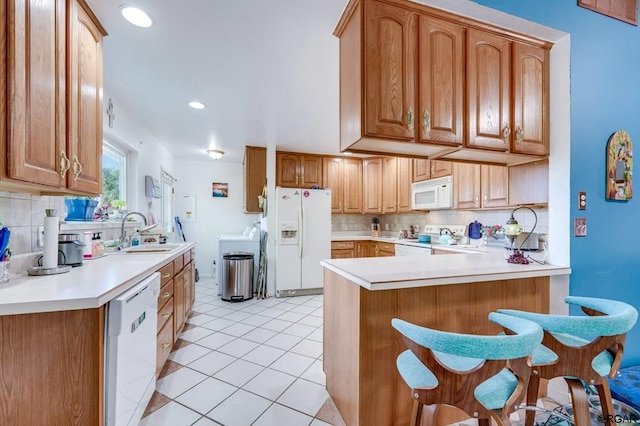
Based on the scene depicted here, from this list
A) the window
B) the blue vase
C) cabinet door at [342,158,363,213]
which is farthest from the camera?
cabinet door at [342,158,363,213]

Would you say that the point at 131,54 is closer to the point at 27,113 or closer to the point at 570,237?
the point at 27,113

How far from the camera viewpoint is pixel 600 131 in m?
1.85

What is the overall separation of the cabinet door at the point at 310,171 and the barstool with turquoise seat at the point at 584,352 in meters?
3.92

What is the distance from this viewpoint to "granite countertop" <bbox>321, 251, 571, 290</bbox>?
133 cm

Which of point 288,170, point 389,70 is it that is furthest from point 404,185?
point 389,70

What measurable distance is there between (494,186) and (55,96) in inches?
136

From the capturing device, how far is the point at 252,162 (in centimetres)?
460

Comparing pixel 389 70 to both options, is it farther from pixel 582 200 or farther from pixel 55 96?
pixel 55 96

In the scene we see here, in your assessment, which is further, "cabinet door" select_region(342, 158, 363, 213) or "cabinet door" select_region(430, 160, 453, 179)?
"cabinet door" select_region(342, 158, 363, 213)

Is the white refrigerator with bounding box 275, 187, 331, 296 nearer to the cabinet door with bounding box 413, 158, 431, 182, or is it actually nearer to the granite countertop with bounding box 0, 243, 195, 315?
the cabinet door with bounding box 413, 158, 431, 182

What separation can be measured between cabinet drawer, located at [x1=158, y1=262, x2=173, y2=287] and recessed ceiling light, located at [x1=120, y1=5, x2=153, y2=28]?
1633 mm

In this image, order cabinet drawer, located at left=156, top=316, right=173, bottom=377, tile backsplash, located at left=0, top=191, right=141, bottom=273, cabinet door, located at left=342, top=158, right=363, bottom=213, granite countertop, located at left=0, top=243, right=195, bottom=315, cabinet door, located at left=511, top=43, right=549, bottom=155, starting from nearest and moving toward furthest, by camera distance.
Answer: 1. granite countertop, located at left=0, top=243, right=195, bottom=315
2. tile backsplash, located at left=0, top=191, right=141, bottom=273
3. cabinet door, located at left=511, top=43, right=549, bottom=155
4. cabinet drawer, located at left=156, top=316, right=173, bottom=377
5. cabinet door, located at left=342, top=158, right=363, bottom=213

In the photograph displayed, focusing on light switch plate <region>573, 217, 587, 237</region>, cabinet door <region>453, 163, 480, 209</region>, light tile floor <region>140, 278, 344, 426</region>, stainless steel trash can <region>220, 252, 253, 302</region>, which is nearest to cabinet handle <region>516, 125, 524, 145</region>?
light switch plate <region>573, 217, 587, 237</region>

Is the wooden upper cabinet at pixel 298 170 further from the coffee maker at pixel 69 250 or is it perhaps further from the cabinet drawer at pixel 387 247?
the coffee maker at pixel 69 250
